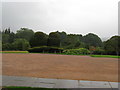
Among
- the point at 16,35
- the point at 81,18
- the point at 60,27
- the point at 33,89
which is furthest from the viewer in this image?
the point at 16,35

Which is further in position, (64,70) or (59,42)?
(59,42)

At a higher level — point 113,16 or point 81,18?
point 81,18

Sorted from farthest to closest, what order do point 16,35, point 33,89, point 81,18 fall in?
point 16,35 → point 81,18 → point 33,89

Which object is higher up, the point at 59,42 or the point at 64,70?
the point at 59,42

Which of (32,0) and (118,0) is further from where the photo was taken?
(32,0)

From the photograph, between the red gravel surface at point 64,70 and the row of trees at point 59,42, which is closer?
the red gravel surface at point 64,70

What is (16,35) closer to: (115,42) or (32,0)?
(115,42)

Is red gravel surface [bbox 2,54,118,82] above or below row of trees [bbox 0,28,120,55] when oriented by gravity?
below

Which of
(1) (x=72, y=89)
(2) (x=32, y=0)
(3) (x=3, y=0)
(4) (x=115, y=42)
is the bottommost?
(1) (x=72, y=89)

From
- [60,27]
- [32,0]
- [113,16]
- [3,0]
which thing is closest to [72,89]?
[3,0]

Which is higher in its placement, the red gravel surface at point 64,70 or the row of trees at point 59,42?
the row of trees at point 59,42

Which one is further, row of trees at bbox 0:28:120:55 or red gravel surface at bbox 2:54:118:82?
row of trees at bbox 0:28:120:55

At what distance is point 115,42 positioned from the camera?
18891 mm

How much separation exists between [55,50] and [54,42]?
3.59 m
